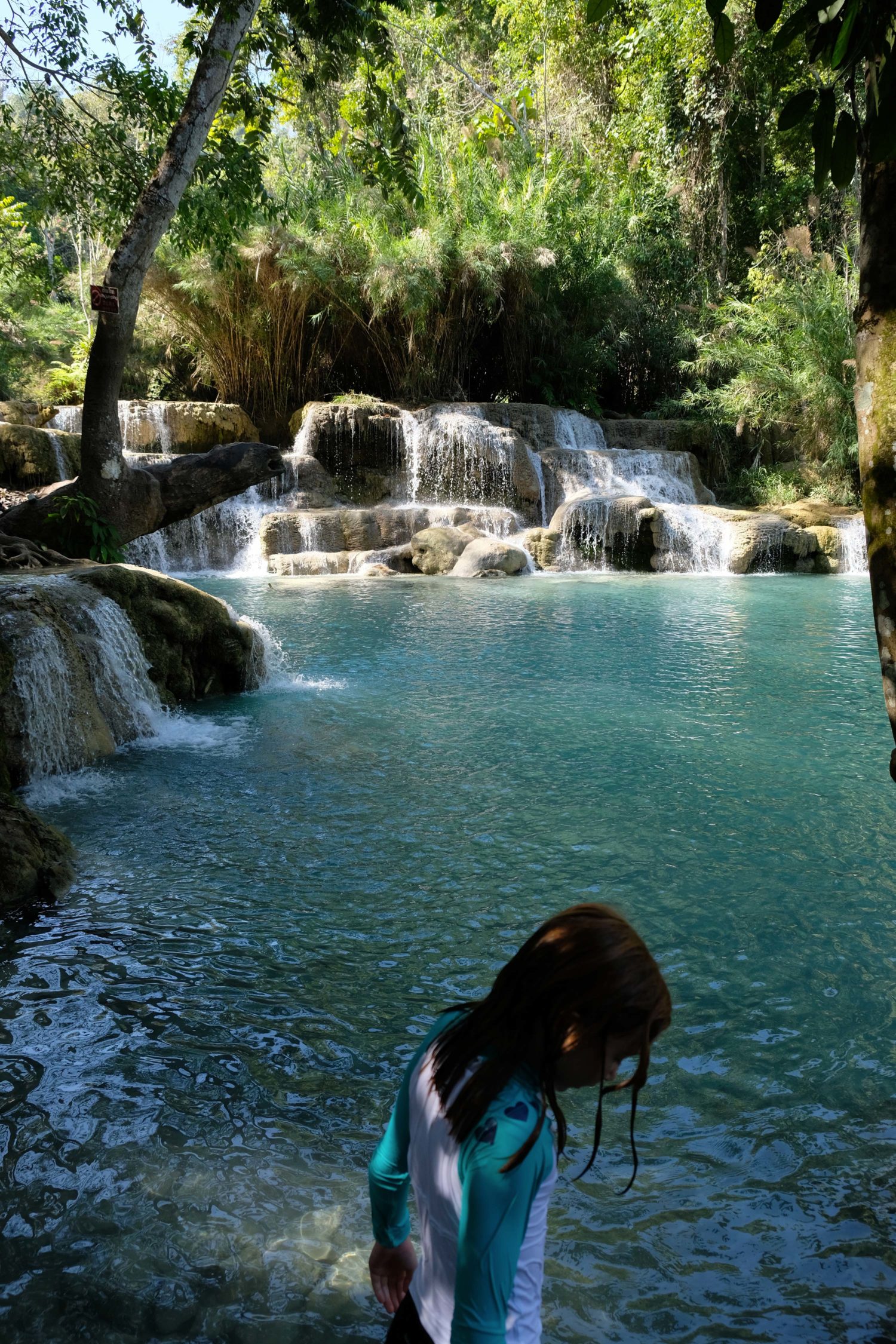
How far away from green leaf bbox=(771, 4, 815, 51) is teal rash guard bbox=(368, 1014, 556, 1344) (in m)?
1.63

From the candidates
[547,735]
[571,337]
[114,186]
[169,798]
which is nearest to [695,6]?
[571,337]

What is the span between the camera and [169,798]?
5609 millimetres

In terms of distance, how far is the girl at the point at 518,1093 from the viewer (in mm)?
1209

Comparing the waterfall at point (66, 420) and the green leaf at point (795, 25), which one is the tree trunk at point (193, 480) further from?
the waterfall at point (66, 420)

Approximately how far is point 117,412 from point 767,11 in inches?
333

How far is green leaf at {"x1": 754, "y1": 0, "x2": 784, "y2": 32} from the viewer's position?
1.70 m

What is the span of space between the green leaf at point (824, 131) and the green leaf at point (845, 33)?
0.17ft

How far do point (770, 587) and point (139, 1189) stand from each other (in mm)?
15227

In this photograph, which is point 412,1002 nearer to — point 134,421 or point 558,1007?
point 558,1007

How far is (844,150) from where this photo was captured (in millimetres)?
1608

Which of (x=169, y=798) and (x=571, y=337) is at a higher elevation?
(x=571, y=337)

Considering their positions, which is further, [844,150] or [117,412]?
[117,412]

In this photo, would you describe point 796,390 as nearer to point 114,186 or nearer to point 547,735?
point 114,186

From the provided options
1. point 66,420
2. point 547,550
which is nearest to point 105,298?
point 547,550
